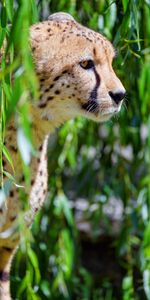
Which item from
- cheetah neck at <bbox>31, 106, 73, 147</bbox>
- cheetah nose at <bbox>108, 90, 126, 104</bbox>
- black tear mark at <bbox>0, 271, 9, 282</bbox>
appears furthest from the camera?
black tear mark at <bbox>0, 271, 9, 282</bbox>

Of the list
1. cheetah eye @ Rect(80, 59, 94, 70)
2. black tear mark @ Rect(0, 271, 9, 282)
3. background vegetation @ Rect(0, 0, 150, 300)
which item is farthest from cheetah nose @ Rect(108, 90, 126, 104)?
black tear mark @ Rect(0, 271, 9, 282)

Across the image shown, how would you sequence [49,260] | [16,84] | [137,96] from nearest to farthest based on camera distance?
1. [16,84]
2. [137,96]
3. [49,260]

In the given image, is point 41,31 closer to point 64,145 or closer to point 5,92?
point 5,92

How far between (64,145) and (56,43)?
118cm

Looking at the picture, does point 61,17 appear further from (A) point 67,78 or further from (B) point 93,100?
(B) point 93,100

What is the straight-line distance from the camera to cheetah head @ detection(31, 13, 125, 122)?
3.77 meters

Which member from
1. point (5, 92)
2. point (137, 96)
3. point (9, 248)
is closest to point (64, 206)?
point (137, 96)

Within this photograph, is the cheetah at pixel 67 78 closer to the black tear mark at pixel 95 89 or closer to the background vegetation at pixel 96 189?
the black tear mark at pixel 95 89

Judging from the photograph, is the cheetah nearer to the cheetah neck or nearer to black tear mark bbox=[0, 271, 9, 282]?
the cheetah neck

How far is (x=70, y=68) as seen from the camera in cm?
381

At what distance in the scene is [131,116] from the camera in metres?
4.93

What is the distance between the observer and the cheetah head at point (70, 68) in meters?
3.77

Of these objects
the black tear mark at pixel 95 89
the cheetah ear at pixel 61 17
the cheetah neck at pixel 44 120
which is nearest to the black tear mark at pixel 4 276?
the cheetah neck at pixel 44 120

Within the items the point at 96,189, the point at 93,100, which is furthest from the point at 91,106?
the point at 96,189
